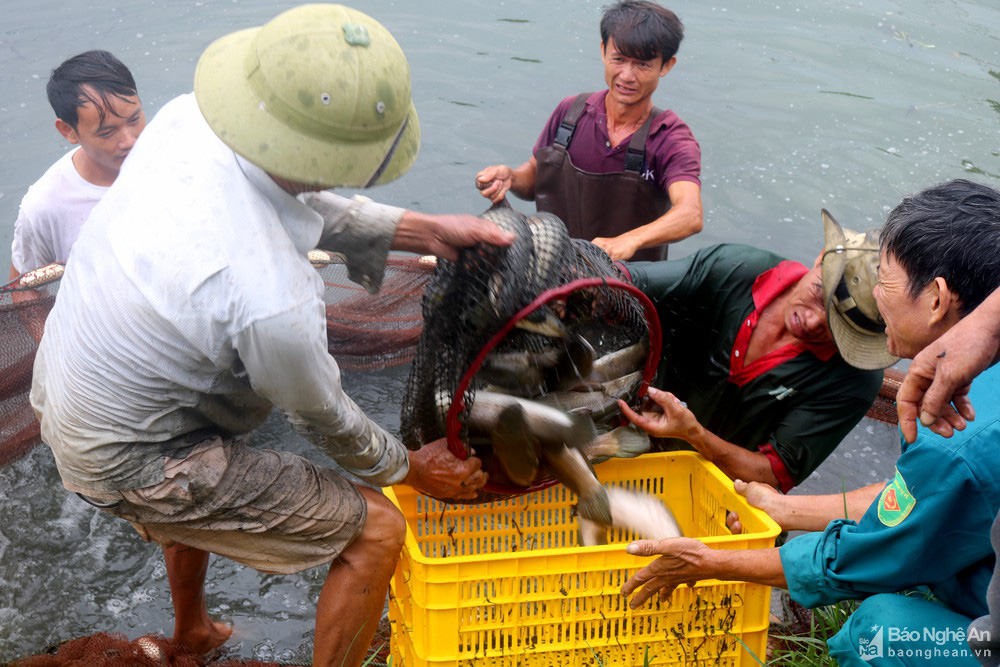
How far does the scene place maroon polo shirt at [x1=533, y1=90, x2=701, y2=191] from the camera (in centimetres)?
453

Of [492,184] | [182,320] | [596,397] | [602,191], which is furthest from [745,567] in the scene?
[602,191]

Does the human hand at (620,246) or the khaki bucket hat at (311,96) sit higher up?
the khaki bucket hat at (311,96)

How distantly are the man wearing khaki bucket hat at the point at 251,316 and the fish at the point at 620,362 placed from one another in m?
0.61

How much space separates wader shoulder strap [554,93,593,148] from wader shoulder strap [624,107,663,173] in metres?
0.31

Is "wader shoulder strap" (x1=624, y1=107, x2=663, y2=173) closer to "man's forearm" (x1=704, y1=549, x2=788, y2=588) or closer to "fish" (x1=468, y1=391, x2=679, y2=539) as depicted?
"fish" (x1=468, y1=391, x2=679, y2=539)

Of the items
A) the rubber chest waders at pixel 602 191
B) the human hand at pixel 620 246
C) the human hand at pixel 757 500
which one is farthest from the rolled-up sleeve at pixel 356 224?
the rubber chest waders at pixel 602 191

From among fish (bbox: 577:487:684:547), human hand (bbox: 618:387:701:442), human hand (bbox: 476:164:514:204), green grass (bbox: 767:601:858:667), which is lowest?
green grass (bbox: 767:601:858:667)

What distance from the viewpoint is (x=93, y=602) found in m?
3.92

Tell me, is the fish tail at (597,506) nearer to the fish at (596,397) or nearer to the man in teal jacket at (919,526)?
the fish at (596,397)

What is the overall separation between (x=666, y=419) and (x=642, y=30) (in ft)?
7.07

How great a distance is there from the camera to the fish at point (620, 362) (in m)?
3.26

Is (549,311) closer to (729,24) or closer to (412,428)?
(412,428)

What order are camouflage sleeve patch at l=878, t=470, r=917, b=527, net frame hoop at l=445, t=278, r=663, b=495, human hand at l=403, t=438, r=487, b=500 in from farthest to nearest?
human hand at l=403, t=438, r=487, b=500 < net frame hoop at l=445, t=278, r=663, b=495 < camouflage sleeve patch at l=878, t=470, r=917, b=527

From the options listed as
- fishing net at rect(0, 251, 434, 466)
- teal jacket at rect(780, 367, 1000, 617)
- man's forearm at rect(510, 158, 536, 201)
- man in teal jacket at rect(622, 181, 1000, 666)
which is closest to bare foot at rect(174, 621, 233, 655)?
fishing net at rect(0, 251, 434, 466)
